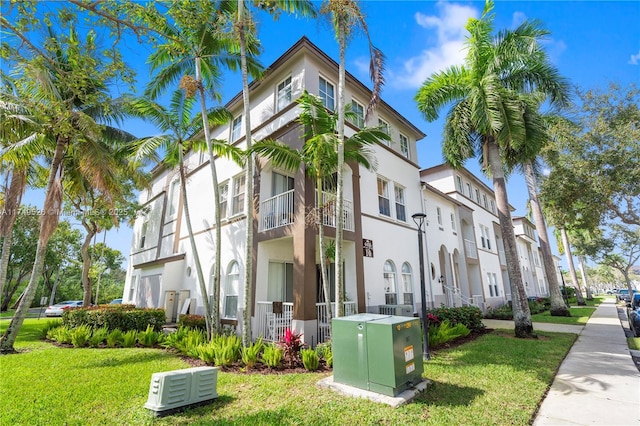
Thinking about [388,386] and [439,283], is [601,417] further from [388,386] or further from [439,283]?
[439,283]

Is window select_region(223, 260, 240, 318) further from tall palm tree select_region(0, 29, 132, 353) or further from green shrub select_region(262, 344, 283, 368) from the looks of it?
tall palm tree select_region(0, 29, 132, 353)

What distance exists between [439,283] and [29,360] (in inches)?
700

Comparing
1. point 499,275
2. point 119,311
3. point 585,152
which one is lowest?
point 119,311

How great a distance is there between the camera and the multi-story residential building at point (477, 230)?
22.3 metres

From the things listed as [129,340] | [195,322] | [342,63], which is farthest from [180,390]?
[342,63]

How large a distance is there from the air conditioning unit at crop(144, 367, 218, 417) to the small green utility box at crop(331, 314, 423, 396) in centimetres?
244

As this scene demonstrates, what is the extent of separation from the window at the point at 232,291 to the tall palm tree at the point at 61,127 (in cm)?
560

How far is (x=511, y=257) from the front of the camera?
39.1ft

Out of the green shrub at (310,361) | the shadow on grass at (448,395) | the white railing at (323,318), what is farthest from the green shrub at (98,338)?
the shadow on grass at (448,395)

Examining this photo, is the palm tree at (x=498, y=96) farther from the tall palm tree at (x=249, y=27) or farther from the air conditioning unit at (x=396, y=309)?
the tall palm tree at (x=249, y=27)

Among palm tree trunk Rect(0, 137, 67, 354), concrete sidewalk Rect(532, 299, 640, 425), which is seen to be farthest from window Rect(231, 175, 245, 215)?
concrete sidewalk Rect(532, 299, 640, 425)

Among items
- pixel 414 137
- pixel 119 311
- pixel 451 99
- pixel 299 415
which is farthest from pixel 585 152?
pixel 119 311

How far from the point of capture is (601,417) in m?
4.62

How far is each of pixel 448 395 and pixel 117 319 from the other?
491 inches
